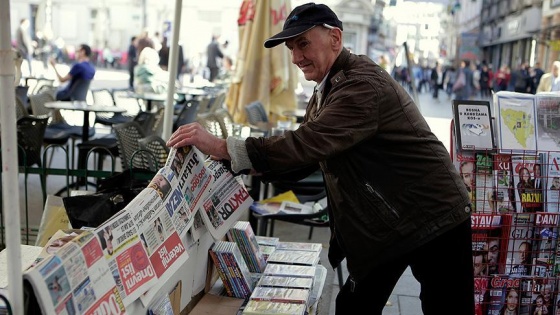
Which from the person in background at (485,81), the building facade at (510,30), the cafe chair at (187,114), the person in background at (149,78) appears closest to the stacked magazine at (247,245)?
the cafe chair at (187,114)

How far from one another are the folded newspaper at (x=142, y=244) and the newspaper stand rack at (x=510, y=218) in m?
1.37

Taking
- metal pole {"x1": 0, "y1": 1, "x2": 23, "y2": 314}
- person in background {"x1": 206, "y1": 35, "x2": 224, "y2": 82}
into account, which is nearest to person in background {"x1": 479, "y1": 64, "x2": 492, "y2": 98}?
person in background {"x1": 206, "y1": 35, "x2": 224, "y2": 82}

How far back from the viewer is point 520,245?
4.00 metres

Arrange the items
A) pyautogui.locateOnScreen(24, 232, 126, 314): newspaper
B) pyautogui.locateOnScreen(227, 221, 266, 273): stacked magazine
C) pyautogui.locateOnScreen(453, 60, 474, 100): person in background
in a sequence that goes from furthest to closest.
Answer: pyautogui.locateOnScreen(453, 60, 474, 100): person in background → pyautogui.locateOnScreen(227, 221, 266, 273): stacked magazine → pyautogui.locateOnScreen(24, 232, 126, 314): newspaper

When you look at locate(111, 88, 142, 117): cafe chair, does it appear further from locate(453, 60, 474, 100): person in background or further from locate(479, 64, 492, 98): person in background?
locate(479, 64, 492, 98): person in background

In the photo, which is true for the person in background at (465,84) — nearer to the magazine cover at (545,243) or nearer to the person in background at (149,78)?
the person in background at (149,78)

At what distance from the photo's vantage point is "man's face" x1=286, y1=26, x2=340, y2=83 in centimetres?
283

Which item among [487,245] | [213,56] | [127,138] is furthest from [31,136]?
[213,56]

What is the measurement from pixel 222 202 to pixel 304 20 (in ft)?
3.28

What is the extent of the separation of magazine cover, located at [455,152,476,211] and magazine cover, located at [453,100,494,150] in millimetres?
47

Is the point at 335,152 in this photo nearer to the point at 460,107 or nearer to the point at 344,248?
the point at 344,248

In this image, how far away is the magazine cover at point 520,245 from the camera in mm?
3979

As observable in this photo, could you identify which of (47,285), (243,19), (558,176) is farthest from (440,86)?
(47,285)

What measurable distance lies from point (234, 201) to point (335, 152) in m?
0.79
